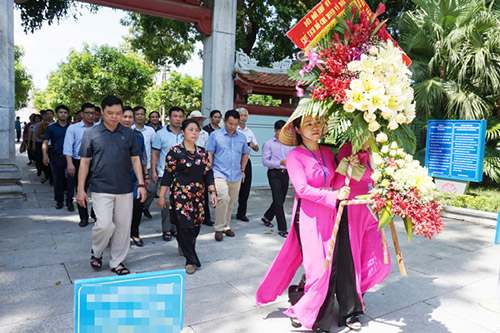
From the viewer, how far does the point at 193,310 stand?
3238 mm

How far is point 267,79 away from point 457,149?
15.1 feet

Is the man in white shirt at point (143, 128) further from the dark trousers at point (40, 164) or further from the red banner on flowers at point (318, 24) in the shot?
the dark trousers at point (40, 164)

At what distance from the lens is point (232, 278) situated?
4.01 meters

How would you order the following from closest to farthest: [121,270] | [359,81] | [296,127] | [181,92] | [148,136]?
[359,81] → [296,127] → [121,270] → [148,136] → [181,92]

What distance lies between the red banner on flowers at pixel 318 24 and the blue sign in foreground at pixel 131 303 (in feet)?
6.13

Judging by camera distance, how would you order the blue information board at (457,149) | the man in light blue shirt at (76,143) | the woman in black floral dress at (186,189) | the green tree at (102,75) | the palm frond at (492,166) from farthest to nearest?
the green tree at (102,75) < the palm frond at (492,166) < the blue information board at (457,149) < the man in light blue shirt at (76,143) < the woman in black floral dress at (186,189)

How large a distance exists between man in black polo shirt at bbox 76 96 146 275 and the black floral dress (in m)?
0.45

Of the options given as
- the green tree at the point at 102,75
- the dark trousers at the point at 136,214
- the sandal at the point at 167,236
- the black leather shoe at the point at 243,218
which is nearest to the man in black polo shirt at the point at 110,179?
the dark trousers at the point at 136,214

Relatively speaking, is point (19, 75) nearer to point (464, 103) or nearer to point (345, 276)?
point (464, 103)

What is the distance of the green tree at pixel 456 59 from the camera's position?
28.9 feet

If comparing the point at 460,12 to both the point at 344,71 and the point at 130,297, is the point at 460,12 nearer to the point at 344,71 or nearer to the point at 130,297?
the point at 344,71

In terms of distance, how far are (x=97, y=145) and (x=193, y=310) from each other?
6.26ft

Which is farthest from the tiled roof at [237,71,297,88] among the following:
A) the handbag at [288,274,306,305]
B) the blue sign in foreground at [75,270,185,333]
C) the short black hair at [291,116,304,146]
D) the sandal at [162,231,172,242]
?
the blue sign in foreground at [75,270,185,333]

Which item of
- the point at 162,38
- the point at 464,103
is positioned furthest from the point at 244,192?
the point at 162,38
